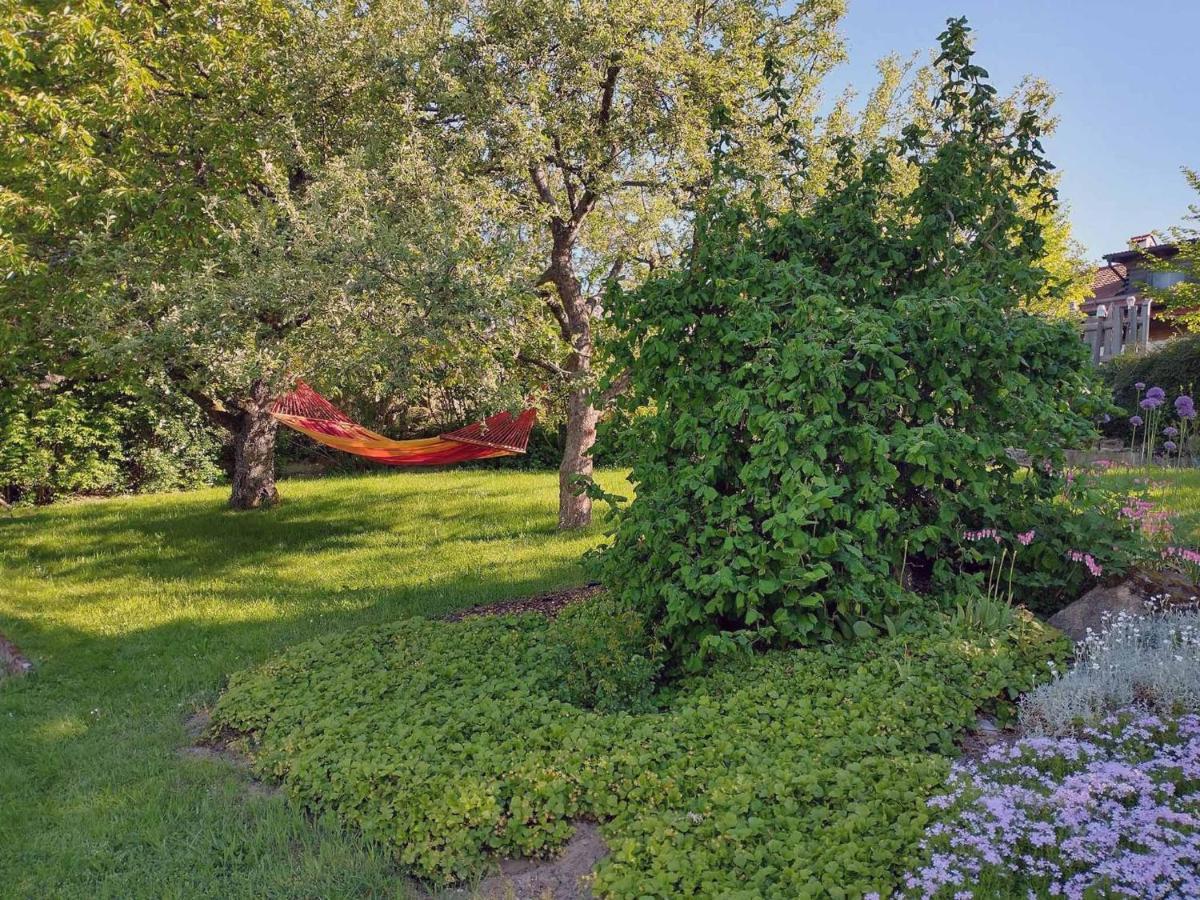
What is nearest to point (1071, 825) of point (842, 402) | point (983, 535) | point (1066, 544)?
point (983, 535)

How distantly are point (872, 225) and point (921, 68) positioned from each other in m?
6.42

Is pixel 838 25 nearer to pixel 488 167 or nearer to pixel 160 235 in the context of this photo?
pixel 488 167

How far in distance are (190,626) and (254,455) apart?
4646mm

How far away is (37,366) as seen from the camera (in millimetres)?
9492

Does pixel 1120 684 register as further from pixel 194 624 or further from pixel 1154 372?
pixel 1154 372

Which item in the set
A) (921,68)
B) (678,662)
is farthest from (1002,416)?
(921,68)

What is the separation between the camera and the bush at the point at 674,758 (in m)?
2.70

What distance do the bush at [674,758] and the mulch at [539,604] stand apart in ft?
4.64

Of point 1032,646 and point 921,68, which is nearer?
point 1032,646

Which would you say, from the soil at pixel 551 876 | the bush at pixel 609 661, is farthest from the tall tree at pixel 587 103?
the soil at pixel 551 876

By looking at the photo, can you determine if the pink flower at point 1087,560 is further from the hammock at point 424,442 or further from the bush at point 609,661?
the hammock at point 424,442

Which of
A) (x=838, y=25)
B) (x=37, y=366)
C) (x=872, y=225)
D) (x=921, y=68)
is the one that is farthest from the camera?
(x=921, y=68)

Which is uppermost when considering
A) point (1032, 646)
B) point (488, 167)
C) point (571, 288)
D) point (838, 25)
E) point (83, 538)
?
point (838, 25)

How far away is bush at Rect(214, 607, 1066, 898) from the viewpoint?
2.70m
